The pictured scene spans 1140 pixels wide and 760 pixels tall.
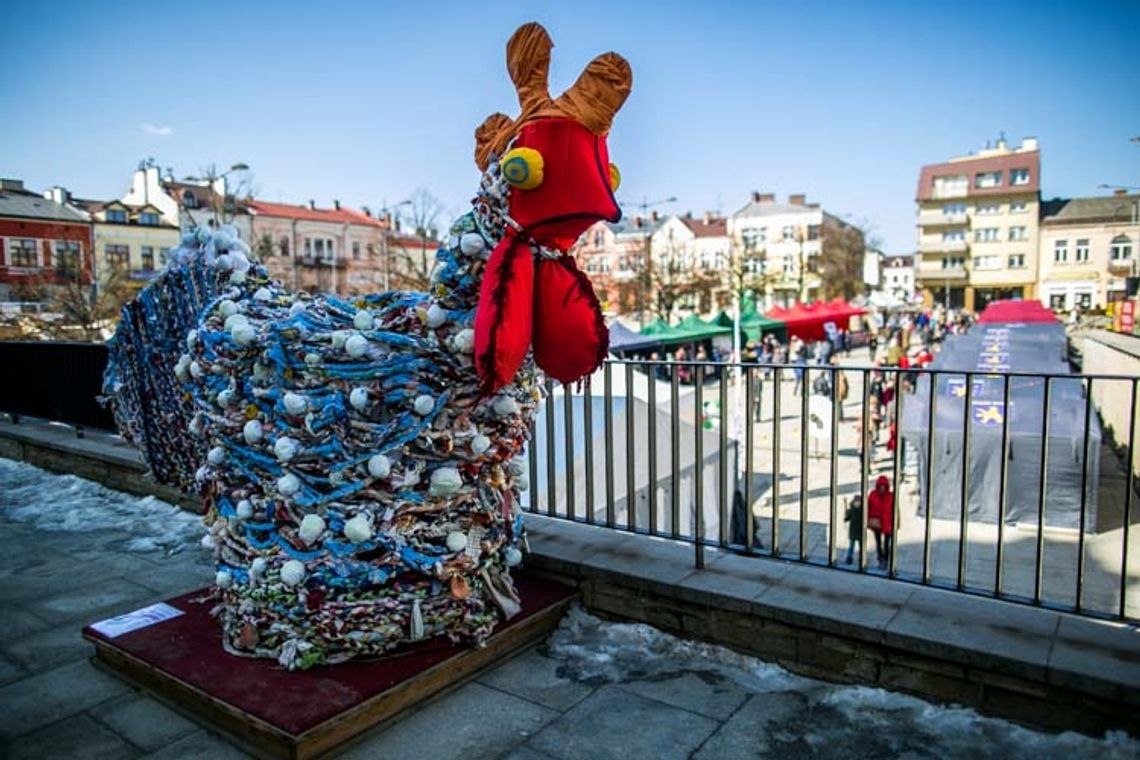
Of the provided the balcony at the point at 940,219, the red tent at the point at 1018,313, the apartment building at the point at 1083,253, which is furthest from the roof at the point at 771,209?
the red tent at the point at 1018,313

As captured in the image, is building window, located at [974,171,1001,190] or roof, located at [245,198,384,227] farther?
building window, located at [974,171,1001,190]

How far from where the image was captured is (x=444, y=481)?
2.99m

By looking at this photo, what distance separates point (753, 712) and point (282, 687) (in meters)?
1.82

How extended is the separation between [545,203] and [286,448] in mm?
1365

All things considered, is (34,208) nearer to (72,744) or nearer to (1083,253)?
(72,744)

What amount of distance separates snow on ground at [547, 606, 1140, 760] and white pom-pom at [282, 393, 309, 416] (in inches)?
63.6

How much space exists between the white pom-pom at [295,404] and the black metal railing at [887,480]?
1.60m

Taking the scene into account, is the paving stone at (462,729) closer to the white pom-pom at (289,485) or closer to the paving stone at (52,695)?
the white pom-pom at (289,485)

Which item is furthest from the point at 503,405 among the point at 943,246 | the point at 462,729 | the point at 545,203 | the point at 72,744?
the point at 943,246

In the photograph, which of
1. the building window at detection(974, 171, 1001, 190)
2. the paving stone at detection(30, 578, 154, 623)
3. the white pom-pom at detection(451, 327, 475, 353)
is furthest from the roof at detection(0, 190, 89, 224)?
the building window at detection(974, 171, 1001, 190)

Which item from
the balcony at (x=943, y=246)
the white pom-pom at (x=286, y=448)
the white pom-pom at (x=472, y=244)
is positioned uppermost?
the balcony at (x=943, y=246)

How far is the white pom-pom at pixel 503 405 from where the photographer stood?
313 cm

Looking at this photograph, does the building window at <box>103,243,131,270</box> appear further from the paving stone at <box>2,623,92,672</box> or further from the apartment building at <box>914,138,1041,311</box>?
the apartment building at <box>914,138,1041,311</box>

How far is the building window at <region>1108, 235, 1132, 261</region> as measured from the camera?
60000mm
